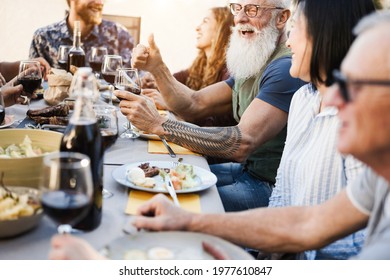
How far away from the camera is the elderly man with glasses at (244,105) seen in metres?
1.82

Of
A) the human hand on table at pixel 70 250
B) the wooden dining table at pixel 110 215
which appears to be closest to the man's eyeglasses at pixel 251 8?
the wooden dining table at pixel 110 215

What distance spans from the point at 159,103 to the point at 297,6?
113 cm

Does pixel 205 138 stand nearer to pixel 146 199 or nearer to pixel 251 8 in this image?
pixel 146 199

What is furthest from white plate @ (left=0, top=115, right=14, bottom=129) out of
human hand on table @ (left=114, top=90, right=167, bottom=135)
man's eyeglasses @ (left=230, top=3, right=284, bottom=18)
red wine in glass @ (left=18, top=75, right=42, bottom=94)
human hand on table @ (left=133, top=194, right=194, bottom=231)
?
man's eyeglasses @ (left=230, top=3, right=284, bottom=18)

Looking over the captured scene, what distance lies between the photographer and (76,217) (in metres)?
0.84

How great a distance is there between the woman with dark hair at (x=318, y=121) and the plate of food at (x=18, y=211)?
80 cm

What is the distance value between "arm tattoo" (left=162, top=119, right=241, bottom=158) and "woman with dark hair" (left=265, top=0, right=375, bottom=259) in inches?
10.8

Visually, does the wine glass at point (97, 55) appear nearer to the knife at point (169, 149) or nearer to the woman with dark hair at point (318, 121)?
the knife at point (169, 149)

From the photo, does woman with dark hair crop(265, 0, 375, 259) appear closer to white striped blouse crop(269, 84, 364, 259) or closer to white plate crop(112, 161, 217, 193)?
white striped blouse crop(269, 84, 364, 259)

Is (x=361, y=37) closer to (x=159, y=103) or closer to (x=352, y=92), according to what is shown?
(x=352, y=92)

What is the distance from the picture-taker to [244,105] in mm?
2322
